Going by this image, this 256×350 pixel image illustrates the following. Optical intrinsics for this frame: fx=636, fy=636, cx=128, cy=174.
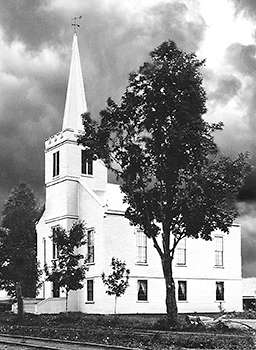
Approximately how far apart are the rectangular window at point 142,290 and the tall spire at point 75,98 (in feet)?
48.3

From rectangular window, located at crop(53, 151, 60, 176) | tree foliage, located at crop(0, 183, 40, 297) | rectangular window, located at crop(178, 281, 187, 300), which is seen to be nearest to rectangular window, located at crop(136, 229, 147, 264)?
rectangular window, located at crop(178, 281, 187, 300)

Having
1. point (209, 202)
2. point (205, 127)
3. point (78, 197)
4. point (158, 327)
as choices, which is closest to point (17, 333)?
point (158, 327)

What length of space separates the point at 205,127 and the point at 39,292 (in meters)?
27.8

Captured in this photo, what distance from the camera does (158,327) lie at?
32.8m

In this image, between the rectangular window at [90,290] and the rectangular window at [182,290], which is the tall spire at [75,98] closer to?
the rectangular window at [90,290]

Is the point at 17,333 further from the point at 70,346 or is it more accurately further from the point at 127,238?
the point at 127,238

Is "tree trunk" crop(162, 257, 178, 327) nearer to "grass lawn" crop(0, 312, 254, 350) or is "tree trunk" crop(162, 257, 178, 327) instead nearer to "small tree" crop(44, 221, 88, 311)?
"grass lawn" crop(0, 312, 254, 350)

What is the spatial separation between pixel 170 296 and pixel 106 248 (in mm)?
15353

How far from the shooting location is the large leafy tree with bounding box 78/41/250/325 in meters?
35.5

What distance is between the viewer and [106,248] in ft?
164

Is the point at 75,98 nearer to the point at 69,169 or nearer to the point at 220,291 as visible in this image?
the point at 69,169

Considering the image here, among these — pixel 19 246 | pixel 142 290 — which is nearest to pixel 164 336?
pixel 19 246

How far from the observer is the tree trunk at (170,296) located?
34.1 meters

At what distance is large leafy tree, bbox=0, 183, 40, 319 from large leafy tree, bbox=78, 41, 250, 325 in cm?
1161
